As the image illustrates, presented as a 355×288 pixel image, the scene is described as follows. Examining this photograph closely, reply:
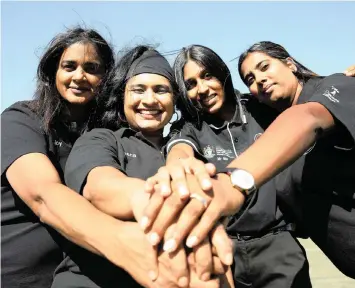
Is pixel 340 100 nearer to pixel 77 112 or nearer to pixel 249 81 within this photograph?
pixel 77 112

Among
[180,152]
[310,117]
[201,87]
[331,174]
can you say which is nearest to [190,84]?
[201,87]

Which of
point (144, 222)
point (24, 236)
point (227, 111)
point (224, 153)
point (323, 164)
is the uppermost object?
point (144, 222)

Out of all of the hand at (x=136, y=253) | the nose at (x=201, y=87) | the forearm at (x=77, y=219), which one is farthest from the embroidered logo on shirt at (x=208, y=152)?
the hand at (x=136, y=253)

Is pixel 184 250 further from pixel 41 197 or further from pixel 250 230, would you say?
pixel 250 230

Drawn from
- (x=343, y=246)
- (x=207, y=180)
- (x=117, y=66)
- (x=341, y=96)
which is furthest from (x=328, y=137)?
(x=117, y=66)

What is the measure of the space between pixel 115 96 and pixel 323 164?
1193mm

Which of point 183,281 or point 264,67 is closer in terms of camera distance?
point 183,281

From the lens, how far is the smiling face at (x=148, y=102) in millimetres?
2781

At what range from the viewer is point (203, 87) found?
3465 millimetres

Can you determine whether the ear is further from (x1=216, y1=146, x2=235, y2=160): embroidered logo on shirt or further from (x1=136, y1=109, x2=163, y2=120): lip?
(x1=136, y1=109, x2=163, y2=120): lip

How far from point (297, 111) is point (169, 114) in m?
0.87

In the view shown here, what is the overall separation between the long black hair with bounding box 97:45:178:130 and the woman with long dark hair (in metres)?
0.10

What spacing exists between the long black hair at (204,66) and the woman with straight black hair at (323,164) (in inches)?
21.6

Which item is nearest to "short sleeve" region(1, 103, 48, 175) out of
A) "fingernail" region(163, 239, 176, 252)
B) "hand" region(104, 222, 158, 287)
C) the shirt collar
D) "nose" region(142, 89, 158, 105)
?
"nose" region(142, 89, 158, 105)
